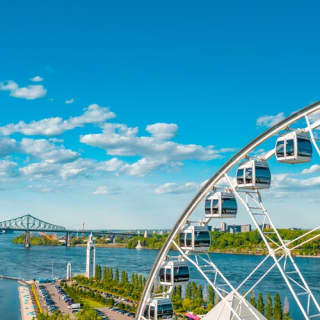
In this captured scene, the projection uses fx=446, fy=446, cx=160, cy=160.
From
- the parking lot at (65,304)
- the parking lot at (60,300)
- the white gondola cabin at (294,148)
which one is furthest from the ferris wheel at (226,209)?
the parking lot at (60,300)

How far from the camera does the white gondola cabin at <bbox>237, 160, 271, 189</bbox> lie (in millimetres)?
14219

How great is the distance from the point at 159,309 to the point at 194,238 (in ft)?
9.12

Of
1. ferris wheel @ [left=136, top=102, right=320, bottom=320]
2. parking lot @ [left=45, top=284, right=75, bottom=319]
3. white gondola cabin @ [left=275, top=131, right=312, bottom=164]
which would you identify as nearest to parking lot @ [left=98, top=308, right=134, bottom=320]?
parking lot @ [left=45, top=284, right=75, bottom=319]

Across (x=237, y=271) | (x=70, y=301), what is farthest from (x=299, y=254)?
(x=70, y=301)

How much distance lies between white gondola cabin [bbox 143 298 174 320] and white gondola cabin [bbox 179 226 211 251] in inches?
80.8

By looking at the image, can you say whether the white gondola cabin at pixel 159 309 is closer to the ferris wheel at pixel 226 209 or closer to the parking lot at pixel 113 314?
the ferris wheel at pixel 226 209

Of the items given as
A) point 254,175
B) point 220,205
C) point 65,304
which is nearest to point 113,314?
point 65,304

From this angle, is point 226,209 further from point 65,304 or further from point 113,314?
point 65,304

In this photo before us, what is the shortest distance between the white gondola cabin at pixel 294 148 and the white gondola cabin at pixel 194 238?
3800mm

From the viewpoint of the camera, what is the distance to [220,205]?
15133 mm

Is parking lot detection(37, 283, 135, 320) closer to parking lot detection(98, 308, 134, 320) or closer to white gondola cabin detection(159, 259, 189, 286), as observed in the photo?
parking lot detection(98, 308, 134, 320)

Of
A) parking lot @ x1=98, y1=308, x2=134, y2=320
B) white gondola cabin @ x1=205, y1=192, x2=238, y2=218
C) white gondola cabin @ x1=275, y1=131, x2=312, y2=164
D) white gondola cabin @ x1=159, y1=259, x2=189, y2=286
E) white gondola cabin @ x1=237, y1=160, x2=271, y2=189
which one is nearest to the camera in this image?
white gondola cabin @ x1=275, y1=131, x2=312, y2=164

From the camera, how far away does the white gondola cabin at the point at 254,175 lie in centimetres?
1422

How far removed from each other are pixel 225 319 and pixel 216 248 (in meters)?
131
